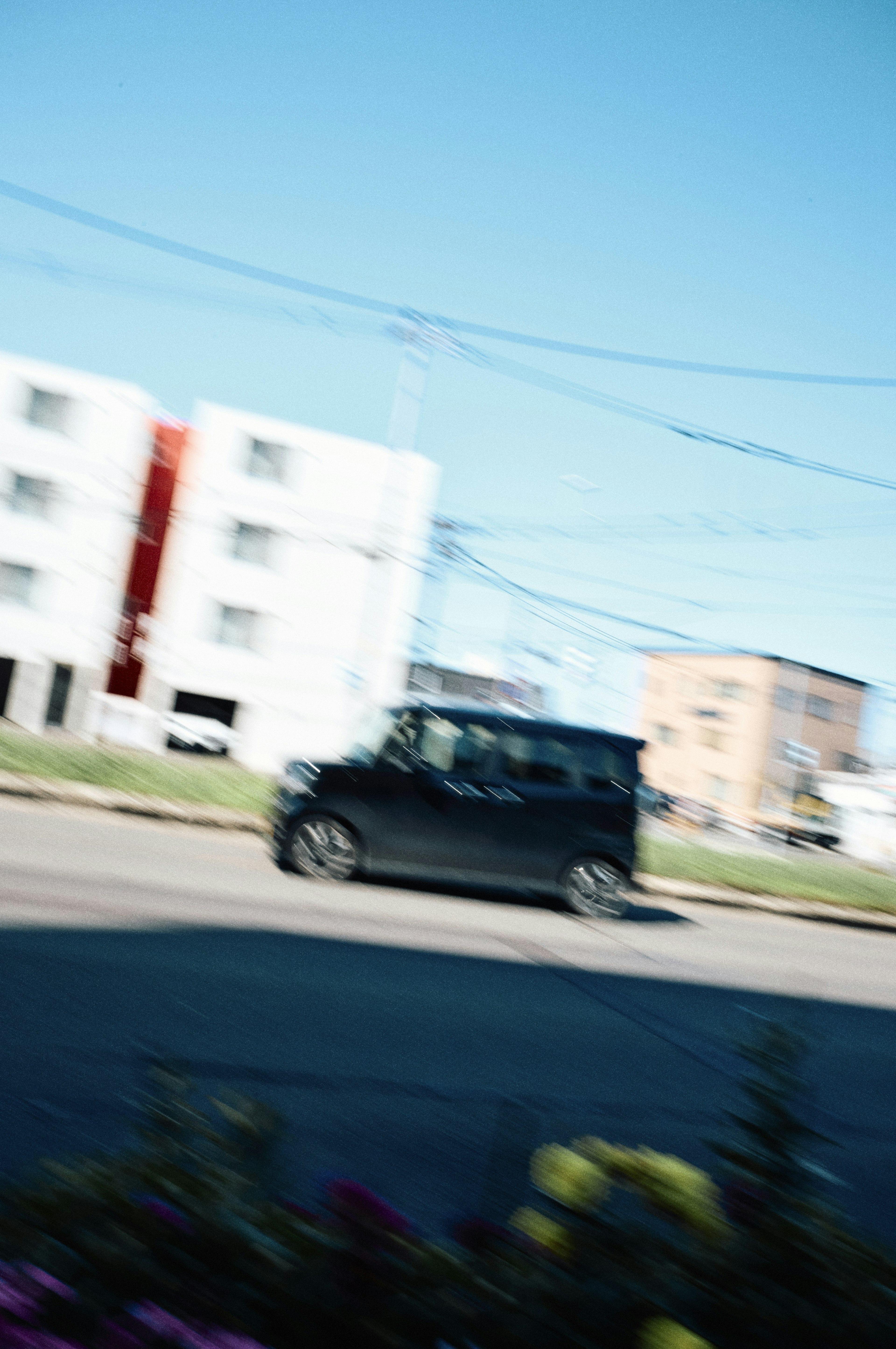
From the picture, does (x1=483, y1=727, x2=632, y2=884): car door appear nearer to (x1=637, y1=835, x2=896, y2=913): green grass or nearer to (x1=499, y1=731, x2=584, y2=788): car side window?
(x1=499, y1=731, x2=584, y2=788): car side window

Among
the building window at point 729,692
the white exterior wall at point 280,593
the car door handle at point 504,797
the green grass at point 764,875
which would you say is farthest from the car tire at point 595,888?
the building window at point 729,692

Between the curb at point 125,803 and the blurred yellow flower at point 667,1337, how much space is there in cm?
1210

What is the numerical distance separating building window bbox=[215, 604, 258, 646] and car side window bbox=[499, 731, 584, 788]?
799 inches

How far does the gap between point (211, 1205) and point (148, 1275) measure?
132mm

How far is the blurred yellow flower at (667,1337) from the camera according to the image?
1.35m

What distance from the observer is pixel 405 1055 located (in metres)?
5.22

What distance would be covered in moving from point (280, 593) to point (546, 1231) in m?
28.5

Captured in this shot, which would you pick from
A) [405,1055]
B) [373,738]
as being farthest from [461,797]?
[405,1055]

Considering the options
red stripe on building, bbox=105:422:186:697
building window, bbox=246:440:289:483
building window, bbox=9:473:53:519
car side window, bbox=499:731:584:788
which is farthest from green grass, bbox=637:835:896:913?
building window, bbox=9:473:53:519

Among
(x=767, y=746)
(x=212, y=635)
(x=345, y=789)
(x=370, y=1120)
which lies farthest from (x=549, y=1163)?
(x=767, y=746)

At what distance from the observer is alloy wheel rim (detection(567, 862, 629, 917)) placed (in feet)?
35.5

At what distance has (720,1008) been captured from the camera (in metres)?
7.36

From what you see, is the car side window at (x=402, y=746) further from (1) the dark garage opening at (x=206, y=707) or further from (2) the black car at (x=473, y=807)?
(1) the dark garage opening at (x=206, y=707)

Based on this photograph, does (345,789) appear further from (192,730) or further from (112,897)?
(192,730)
